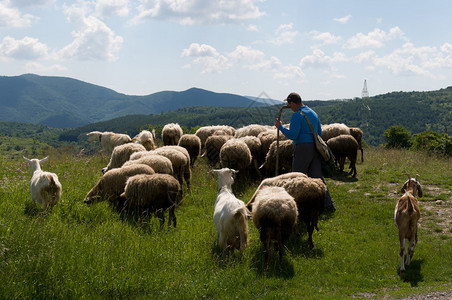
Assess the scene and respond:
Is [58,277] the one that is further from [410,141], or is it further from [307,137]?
[410,141]

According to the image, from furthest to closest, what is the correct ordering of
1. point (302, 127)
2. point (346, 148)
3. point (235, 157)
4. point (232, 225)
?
point (346, 148) < point (235, 157) < point (302, 127) < point (232, 225)

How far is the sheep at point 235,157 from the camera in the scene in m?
11.4

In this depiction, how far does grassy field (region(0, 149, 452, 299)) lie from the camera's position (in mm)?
4645

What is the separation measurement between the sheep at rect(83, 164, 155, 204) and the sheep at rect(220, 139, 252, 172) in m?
3.37

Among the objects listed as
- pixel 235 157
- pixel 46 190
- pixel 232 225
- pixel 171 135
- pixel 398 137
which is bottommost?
pixel 232 225

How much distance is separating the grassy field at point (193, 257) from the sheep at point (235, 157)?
2.42 m

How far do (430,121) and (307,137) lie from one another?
116483 mm

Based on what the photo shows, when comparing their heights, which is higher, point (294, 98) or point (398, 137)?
point (294, 98)

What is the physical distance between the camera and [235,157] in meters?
11.4

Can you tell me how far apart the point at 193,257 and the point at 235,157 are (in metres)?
5.80

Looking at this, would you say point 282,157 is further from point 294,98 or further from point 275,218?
point 275,218

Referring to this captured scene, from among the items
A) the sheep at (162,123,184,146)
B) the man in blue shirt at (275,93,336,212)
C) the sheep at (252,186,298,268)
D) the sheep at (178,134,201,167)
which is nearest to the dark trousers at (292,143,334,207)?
the man in blue shirt at (275,93,336,212)

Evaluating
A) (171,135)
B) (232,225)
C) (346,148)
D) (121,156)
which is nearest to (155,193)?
(232,225)

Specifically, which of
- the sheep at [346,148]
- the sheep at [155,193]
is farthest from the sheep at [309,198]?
the sheep at [346,148]
